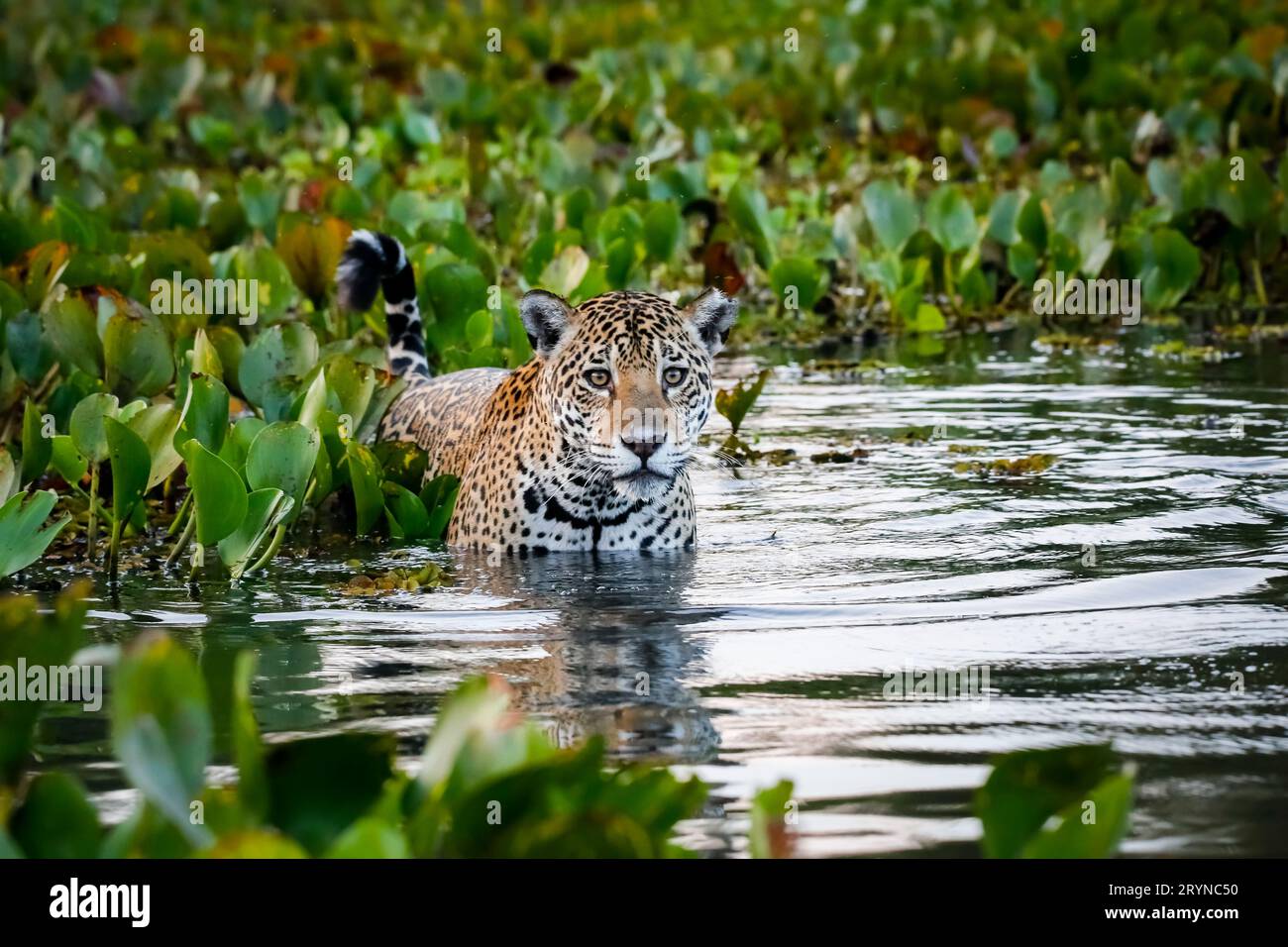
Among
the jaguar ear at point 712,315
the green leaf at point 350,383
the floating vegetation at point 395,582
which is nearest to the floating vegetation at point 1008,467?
the jaguar ear at point 712,315

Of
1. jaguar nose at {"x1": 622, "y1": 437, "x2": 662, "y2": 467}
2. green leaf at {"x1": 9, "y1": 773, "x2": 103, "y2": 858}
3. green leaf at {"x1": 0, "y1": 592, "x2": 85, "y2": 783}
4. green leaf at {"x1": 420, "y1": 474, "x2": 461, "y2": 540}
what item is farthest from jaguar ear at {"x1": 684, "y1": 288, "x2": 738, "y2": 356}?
green leaf at {"x1": 9, "y1": 773, "x2": 103, "y2": 858}

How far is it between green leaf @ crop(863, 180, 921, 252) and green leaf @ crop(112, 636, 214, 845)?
411 inches

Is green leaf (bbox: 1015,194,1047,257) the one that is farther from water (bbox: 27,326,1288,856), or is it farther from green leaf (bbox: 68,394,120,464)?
green leaf (bbox: 68,394,120,464)

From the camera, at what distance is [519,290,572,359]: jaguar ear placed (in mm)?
8430

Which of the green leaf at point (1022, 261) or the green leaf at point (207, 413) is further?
the green leaf at point (1022, 261)

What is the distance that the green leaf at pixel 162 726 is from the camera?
346 centimetres

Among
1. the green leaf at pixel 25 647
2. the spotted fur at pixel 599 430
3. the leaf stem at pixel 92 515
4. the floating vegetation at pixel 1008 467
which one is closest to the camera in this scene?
the green leaf at pixel 25 647

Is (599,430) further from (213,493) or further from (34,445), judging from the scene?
(34,445)

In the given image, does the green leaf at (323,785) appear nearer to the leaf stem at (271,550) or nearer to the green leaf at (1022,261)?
the leaf stem at (271,550)

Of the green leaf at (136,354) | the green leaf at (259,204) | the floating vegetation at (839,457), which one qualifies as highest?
the green leaf at (259,204)

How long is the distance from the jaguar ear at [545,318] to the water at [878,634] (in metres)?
0.87
